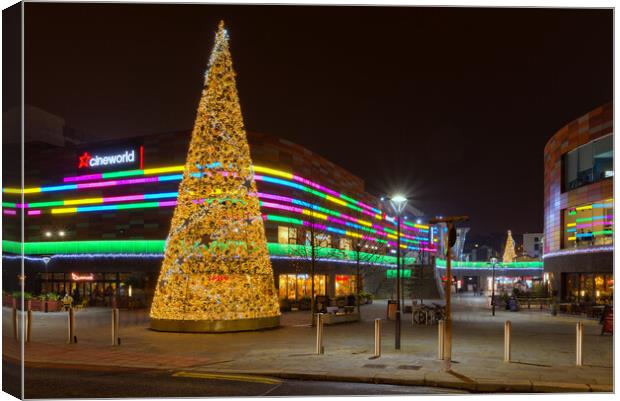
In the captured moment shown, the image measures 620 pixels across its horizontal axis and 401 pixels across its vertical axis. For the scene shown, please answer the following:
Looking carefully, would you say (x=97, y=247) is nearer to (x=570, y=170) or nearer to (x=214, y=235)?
(x=214, y=235)

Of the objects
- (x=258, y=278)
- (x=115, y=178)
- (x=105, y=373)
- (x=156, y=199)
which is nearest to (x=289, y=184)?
(x=156, y=199)

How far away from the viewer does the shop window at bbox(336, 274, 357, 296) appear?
60.1m

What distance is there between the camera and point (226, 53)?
22.5 metres

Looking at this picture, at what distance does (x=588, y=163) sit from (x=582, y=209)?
305cm

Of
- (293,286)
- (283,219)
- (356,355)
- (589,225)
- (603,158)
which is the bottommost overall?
(293,286)

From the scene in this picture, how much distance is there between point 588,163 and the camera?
36875 mm

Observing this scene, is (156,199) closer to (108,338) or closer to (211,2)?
(108,338)

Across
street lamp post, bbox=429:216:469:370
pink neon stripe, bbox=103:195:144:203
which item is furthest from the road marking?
pink neon stripe, bbox=103:195:144:203

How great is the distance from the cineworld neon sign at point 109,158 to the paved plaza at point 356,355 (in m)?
27.4

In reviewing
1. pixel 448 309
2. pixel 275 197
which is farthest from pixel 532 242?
pixel 448 309

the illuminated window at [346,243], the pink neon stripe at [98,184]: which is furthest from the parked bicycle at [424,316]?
the illuminated window at [346,243]

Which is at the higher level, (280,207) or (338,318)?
(280,207)

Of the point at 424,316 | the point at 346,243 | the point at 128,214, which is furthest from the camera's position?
the point at 346,243

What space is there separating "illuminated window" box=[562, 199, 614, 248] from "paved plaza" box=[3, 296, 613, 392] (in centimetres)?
1183
